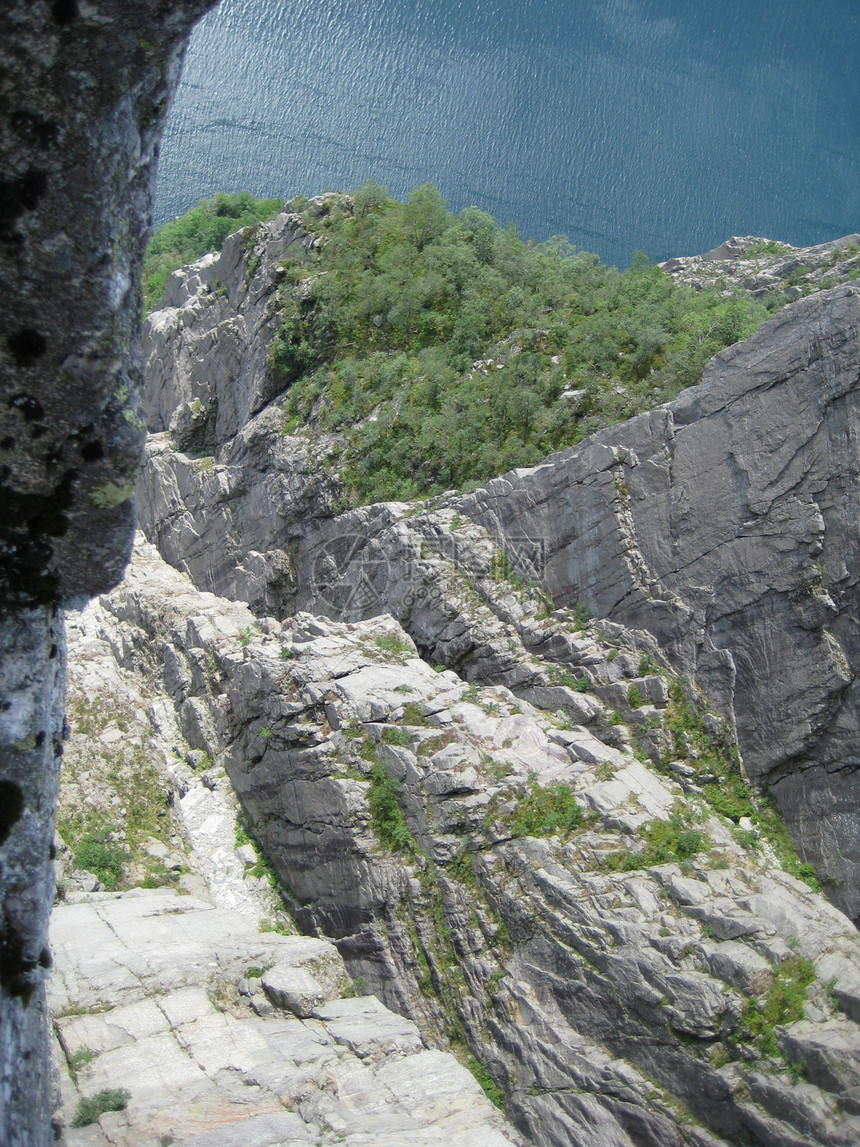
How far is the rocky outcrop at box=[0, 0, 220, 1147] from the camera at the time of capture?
202 inches

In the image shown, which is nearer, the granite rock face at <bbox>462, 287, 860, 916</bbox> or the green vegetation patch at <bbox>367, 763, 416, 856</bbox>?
the granite rock face at <bbox>462, 287, 860, 916</bbox>

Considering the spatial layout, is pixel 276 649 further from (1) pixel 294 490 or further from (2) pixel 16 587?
(2) pixel 16 587

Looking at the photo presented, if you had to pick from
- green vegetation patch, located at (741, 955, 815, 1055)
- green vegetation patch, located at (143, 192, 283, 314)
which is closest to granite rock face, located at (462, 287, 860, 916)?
green vegetation patch, located at (741, 955, 815, 1055)

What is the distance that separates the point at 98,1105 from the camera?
11.2 meters

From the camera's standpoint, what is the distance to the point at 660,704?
18.5m

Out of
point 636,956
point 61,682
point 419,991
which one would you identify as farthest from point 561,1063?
point 61,682

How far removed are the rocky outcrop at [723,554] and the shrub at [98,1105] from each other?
1173cm

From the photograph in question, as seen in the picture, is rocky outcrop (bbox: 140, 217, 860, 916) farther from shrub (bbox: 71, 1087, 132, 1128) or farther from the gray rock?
shrub (bbox: 71, 1087, 132, 1128)

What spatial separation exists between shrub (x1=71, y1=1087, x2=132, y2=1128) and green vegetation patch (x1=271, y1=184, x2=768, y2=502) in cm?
1672

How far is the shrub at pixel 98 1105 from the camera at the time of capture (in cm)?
1098

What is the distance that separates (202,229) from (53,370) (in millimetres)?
53492

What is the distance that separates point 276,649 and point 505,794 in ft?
24.2

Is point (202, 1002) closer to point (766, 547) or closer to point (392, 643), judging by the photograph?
point (392, 643)

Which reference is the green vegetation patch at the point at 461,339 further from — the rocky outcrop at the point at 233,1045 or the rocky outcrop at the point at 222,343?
the rocky outcrop at the point at 233,1045
